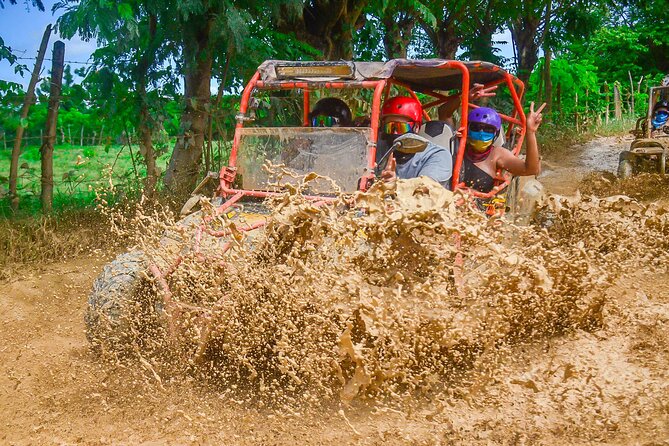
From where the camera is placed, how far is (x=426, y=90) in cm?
671

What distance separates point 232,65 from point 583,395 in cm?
590

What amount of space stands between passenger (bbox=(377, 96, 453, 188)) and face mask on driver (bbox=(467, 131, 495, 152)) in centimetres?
64

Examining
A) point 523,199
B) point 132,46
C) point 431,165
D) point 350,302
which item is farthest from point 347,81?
point 132,46

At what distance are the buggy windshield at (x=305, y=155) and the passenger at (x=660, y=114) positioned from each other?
7.71 m

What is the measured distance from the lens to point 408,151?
4848 millimetres

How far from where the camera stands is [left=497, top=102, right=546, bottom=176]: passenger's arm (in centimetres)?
526

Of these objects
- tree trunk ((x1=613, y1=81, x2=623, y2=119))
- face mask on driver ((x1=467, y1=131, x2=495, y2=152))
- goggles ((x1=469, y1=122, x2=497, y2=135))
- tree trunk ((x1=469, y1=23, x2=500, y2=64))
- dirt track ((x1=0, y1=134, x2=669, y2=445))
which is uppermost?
tree trunk ((x1=469, y1=23, x2=500, y2=64))

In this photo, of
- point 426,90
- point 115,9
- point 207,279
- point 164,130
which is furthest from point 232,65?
point 207,279

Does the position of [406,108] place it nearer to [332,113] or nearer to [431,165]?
[431,165]

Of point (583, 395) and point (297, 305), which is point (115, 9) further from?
point (583, 395)

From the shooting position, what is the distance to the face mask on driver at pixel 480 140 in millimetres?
5688

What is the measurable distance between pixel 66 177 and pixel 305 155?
11.5 ft

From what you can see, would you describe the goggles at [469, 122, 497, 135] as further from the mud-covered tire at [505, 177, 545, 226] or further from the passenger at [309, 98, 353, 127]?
the passenger at [309, 98, 353, 127]

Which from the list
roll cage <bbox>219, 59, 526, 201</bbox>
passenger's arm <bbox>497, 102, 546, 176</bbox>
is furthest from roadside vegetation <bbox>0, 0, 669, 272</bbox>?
passenger's arm <bbox>497, 102, 546, 176</bbox>
